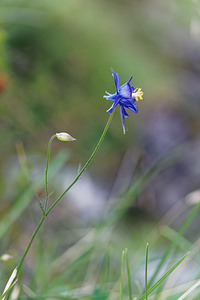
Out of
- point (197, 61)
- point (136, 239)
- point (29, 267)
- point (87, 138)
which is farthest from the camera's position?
point (197, 61)

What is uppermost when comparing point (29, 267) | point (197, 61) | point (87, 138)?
point (197, 61)

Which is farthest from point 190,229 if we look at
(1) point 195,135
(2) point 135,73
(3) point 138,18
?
(3) point 138,18

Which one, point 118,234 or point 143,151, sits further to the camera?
point 143,151

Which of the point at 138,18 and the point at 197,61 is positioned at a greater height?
the point at 138,18

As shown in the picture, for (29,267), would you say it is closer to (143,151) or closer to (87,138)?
(87,138)

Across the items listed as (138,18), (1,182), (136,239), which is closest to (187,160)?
(136,239)

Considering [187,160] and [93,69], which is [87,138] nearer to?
[93,69]

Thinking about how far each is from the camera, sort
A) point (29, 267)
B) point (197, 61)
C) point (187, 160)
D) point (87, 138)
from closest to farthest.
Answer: point (29, 267) → point (87, 138) → point (187, 160) → point (197, 61)
